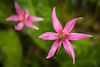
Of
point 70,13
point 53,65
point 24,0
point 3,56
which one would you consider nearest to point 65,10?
point 70,13

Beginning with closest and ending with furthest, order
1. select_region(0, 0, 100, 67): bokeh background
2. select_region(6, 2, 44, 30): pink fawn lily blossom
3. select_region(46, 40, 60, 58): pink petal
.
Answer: select_region(46, 40, 60, 58): pink petal, select_region(6, 2, 44, 30): pink fawn lily blossom, select_region(0, 0, 100, 67): bokeh background

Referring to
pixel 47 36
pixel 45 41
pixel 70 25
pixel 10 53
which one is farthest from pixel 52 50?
pixel 10 53

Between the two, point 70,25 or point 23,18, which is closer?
point 70,25

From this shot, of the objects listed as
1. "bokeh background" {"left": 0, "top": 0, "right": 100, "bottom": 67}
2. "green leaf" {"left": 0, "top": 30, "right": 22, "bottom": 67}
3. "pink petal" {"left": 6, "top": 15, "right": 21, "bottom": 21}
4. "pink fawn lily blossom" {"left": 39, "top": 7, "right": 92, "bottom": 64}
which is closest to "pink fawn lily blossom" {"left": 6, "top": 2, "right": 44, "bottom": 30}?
"pink petal" {"left": 6, "top": 15, "right": 21, "bottom": 21}

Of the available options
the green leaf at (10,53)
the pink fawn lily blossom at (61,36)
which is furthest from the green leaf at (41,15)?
the pink fawn lily blossom at (61,36)

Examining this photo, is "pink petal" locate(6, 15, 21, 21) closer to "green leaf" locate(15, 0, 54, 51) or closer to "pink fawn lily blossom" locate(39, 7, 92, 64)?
"green leaf" locate(15, 0, 54, 51)

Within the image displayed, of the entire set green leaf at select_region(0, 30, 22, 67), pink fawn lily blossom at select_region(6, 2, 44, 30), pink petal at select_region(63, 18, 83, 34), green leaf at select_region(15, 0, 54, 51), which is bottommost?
green leaf at select_region(0, 30, 22, 67)

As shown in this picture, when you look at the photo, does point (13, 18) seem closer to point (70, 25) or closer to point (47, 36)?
point (47, 36)

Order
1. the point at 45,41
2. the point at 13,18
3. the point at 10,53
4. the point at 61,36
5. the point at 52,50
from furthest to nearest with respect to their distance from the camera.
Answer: the point at 10,53, the point at 45,41, the point at 13,18, the point at 61,36, the point at 52,50

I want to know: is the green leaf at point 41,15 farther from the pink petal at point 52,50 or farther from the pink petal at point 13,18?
the pink petal at point 52,50

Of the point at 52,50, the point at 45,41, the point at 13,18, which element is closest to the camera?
the point at 52,50
